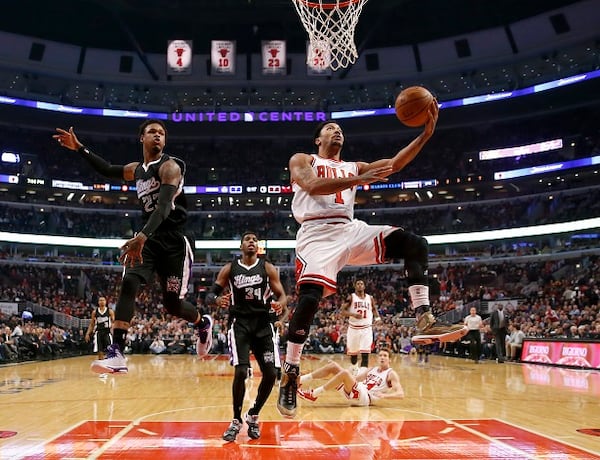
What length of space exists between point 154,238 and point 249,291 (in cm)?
161

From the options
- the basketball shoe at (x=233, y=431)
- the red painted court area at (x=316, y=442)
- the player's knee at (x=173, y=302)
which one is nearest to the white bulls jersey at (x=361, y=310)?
the red painted court area at (x=316, y=442)

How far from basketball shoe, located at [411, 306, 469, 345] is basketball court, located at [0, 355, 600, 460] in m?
1.36

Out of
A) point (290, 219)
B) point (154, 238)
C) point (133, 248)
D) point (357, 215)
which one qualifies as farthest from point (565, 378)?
point (290, 219)

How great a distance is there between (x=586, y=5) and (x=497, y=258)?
16054 millimetres

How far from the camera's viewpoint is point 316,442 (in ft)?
20.2

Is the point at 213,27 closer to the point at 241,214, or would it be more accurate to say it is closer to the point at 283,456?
the point at 241,214

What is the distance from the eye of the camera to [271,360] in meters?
6.72

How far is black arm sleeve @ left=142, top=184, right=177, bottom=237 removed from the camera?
195 inches

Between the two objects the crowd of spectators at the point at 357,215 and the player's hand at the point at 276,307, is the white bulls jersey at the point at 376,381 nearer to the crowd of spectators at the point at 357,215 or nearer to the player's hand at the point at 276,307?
the player's hand at the point at 276,307

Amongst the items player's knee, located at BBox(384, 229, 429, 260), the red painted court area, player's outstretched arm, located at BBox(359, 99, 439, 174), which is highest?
player's outstretched arm, located at BBox(359, 99, 439, 174)

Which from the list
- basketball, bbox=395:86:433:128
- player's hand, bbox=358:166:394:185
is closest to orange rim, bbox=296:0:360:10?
basketball, bbox=395:86:433:128

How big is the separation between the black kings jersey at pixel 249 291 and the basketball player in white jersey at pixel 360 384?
2.38m

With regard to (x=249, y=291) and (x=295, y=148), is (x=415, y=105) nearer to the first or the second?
(x=249, y=291)

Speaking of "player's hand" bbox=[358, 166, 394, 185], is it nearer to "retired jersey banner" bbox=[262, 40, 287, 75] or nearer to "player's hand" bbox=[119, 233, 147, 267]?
"player's hand" bbox=[119, 233, 147, 267]
